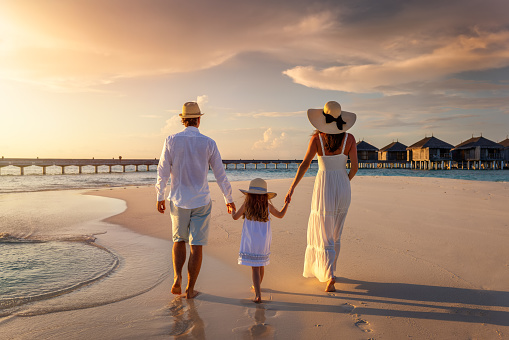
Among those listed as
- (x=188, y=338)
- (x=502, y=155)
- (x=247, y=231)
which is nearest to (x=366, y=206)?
(x=247, y=231)

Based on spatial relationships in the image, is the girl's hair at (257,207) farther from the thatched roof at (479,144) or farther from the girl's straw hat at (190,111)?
the thatched roof at (479,144)

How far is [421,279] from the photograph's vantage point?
360 cm

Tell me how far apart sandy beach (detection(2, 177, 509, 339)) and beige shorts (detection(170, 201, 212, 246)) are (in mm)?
566

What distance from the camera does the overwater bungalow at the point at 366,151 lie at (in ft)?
229

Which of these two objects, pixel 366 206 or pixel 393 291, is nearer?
pixel 393 291

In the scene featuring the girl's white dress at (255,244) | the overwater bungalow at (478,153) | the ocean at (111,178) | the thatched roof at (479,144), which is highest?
the thatched roof at (479,144)

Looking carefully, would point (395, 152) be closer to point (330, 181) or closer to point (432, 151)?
point (432, 151)

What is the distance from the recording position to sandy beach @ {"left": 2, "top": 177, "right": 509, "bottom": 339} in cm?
253

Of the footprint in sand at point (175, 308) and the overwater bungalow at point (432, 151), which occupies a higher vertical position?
the overwater bungalow at point (432, 151)

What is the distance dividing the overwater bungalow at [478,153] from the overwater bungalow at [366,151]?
49.0ft

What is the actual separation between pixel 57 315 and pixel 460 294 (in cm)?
376

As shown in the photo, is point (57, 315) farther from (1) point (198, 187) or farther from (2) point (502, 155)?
(2) point (502, 155)

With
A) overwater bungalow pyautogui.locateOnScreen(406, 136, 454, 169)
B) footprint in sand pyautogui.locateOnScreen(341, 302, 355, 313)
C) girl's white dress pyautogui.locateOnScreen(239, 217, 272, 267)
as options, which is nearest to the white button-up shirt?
girl's white dress pyautogui.locateOnScreen(239, 217, 272, 267)

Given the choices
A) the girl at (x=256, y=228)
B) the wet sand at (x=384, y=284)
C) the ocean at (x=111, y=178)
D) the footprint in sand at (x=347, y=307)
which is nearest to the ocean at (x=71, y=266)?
the wet sand at (x=384, y=284)
